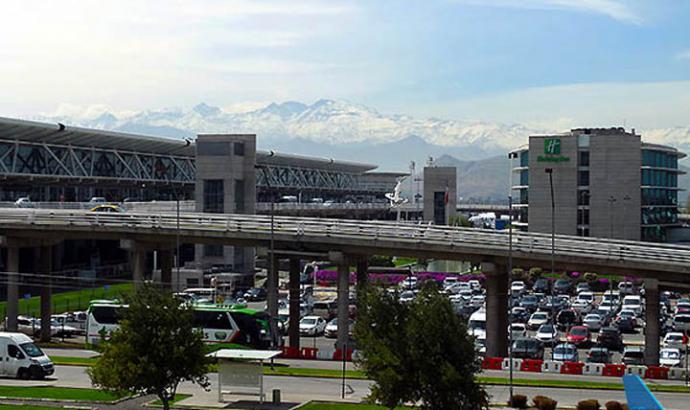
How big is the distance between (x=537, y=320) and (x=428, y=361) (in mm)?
53112

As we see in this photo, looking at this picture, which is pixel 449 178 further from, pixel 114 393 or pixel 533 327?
pixel 114 393

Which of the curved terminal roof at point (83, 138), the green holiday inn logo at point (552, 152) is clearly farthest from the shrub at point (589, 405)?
the green holiday inn logo at point (552, 152)

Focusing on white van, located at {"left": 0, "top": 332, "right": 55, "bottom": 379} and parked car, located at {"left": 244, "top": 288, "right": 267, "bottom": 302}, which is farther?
parked car, located at {"left": 244, "top": 288, "right": 267, "bottom": 302}

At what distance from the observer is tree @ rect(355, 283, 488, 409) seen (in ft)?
120

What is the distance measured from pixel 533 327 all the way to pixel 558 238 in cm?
2271

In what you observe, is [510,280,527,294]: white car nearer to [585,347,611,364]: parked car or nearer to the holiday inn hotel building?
the holiday inn hotel building

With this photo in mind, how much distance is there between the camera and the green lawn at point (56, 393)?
1825 inches

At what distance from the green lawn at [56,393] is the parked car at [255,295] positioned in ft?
191

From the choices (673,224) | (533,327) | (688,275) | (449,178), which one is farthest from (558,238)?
(449,178)

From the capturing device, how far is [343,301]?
69.4m

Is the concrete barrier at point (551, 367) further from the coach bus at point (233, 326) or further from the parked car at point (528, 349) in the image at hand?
the coach bus at point (233, 326)

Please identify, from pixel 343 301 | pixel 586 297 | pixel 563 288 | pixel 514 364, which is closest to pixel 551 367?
pixel 514 364

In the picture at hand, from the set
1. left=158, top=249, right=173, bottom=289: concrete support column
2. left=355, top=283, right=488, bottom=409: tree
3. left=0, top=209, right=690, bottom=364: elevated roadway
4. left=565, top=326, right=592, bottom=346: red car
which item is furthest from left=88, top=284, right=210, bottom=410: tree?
left=565, top=326, right=592, bottom=346: red car

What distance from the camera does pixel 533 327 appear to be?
285 ft
